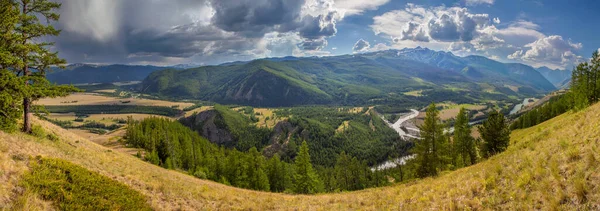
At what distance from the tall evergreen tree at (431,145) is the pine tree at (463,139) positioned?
17.7 m

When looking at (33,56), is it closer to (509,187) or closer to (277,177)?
(509,187)

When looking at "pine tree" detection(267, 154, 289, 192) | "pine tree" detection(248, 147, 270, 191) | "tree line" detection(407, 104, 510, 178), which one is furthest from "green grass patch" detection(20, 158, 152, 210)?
"pine tree" detection(267, 154, 289, 192)

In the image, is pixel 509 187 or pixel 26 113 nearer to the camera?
pixel 509 187

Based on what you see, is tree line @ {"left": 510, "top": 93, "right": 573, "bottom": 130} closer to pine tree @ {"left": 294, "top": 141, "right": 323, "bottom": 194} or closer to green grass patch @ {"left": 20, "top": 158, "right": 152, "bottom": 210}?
pine tree @ {"left": 294, "top": 141, "right": 323, "bottom": 194}

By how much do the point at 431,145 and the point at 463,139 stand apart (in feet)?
69.5

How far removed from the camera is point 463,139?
193 ft

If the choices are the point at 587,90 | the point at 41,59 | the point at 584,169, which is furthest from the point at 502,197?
the point at 587,90

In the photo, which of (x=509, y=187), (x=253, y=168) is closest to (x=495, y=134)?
(x=509, y=187)

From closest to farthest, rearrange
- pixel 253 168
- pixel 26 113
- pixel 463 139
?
pixel 26 113 < pixel 463 139 < pixel 253 168

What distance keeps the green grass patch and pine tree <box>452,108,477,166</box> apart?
202 feet

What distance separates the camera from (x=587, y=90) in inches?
2729

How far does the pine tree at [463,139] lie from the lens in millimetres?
57344

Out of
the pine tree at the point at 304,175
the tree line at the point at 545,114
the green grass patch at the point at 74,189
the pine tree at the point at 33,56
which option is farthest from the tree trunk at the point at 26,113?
the tree line at the point at 545,114

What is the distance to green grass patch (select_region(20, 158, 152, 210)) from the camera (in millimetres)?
12766
